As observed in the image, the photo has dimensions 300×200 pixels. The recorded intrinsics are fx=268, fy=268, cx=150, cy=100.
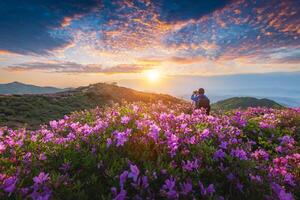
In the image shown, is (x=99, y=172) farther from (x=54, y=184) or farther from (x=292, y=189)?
(x=292, y=189)

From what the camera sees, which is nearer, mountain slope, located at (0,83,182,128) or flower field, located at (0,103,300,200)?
flower field, located at (0,103,300,200)

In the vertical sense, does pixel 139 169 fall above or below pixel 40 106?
above

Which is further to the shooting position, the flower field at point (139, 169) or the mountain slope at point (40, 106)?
the mountain slope at point (40, 106)

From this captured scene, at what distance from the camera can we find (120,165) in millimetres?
3486

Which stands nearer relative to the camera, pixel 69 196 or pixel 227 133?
pixel 69 196

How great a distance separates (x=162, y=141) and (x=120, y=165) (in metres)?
0.83

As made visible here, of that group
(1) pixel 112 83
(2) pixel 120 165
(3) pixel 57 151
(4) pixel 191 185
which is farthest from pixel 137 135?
(1) pixel 112 83

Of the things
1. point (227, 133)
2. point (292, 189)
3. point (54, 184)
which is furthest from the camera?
point (227, 133)

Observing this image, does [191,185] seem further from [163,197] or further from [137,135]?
[137,135]

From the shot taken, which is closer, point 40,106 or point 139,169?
point 139,169

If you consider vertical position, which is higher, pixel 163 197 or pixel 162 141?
pixel 162 141

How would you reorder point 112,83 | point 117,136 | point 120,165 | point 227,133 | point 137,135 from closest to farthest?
point 120,165, point 117,136, point 137,135, point 227,133, point 112,83

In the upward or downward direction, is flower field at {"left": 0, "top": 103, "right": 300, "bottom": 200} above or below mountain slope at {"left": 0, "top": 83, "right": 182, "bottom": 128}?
above

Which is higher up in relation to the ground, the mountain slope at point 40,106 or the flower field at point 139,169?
the flower field at point 139,169
